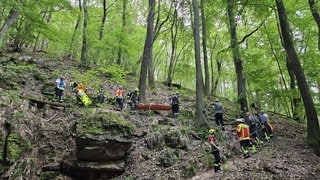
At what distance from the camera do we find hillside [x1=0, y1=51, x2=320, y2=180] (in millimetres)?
9438

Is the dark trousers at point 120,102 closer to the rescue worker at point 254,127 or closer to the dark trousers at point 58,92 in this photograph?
the dark trousers at point 58,92

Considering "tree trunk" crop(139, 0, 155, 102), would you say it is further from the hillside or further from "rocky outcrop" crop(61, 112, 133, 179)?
"rocky outcrop" crop(61, 112, 133, 179)

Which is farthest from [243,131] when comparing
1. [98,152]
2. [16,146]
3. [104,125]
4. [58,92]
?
[58,92]

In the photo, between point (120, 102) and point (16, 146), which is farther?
point (120, 102)

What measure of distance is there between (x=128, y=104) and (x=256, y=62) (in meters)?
8.29

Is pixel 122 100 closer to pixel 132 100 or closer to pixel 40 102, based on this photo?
pixel 132 100

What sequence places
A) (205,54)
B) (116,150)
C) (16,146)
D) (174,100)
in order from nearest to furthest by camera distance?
(16,146)
(116,150)
(174,100)
(205,54)


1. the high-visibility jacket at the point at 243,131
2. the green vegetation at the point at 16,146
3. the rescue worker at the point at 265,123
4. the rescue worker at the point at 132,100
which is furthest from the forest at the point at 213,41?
the green vegetation at the point at 16,146

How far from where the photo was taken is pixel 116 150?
33.6 feet

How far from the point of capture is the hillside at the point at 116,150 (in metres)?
9.44

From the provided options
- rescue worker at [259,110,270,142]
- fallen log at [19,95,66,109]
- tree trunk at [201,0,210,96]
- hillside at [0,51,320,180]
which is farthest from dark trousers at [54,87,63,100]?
tree trunk at [201,0,210,96]

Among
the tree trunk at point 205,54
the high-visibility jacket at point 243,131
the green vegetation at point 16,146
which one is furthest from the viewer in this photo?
the tree trunk at point 205,54

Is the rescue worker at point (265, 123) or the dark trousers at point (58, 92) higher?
the dark trousers at point (58, 92)

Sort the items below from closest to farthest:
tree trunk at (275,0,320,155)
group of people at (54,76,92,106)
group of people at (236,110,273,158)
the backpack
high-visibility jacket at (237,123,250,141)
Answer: high-visibility jacket at (237,123,250,141) < tree trunk at (275,0,320,155) < group of people at (236,110,273,158) < group of people at (54,76,92,106) < the backpack
